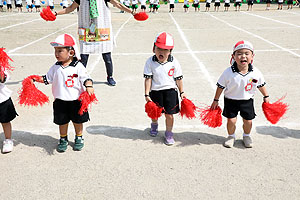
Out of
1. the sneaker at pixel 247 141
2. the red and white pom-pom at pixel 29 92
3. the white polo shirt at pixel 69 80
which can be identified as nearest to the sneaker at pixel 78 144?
the white polo shirt at pixel 69 80

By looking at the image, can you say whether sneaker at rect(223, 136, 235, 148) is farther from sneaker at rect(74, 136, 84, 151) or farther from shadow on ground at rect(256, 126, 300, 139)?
sneaker at rect(74, 136, 84, 151)

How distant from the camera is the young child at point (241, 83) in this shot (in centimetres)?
338

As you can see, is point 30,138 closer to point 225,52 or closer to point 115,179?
point 115,179

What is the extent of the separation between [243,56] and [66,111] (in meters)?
2.22

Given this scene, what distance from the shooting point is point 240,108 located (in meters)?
3.63

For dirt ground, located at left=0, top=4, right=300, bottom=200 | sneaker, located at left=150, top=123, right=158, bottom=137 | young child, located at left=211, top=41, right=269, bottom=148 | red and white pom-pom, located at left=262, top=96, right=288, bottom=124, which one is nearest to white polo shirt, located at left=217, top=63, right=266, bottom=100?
young child, located at left=211, top=41, right=269, bottom=148

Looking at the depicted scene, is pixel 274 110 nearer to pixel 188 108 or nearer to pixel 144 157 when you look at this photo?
pixel 188 108

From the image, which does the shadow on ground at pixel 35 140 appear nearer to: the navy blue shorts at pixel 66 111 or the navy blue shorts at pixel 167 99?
the navy blue shorts at pixel 66 111

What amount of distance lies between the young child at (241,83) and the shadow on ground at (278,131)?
1.76ft

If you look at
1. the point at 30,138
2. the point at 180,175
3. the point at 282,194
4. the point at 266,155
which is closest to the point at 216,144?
the point at 266,155

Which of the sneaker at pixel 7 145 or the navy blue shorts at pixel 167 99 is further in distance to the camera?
the navy blue shorts at pixel 167 99

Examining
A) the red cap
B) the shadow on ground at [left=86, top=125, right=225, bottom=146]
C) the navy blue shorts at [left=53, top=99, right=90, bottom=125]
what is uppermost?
the red cap

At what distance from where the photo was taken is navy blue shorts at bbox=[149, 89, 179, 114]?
3744 mm

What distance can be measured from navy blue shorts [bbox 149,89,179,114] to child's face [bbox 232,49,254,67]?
880mm
